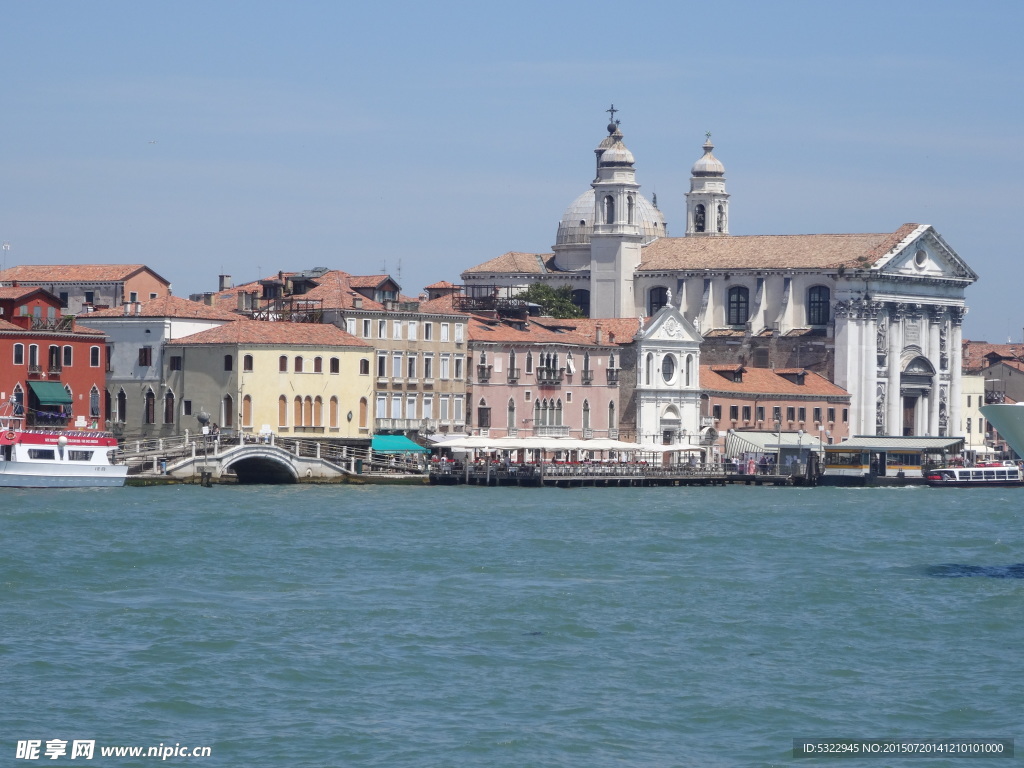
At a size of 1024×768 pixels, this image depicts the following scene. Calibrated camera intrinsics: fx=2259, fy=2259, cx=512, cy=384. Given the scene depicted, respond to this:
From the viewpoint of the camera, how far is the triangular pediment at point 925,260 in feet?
291

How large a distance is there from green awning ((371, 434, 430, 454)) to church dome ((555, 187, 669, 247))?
31367mm

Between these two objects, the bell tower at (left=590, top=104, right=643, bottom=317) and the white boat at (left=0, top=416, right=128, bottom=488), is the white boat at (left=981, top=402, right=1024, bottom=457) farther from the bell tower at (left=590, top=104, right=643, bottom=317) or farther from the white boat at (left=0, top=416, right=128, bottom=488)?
the bell tower at (left=590, top=104, right=643, bottom=317)

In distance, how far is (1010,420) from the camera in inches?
1601

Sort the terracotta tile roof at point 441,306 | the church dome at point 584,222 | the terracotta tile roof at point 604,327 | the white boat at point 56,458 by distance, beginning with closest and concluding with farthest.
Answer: the white boat at point 56,458, the terracotta tile roof at point 441,306, the terracotta tile roof at point 604,327, the church dome at point 584,222

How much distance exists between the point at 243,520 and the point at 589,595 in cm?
1484

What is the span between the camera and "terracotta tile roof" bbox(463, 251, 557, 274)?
96.3 m

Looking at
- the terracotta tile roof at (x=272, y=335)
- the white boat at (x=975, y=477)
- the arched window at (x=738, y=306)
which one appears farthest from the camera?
the arched window at (x=738, y=306)

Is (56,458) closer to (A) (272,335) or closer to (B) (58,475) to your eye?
(B) (58,475)

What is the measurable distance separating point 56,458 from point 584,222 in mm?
45677

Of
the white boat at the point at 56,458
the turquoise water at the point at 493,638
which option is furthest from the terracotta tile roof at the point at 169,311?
the turquoise water at the point at 493,638

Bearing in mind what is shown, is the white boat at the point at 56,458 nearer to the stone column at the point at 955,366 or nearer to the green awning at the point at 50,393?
the green awning at the point at 50,393

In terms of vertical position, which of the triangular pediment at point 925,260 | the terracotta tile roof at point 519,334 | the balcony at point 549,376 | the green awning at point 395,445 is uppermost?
the triangular pediment at point 925,260

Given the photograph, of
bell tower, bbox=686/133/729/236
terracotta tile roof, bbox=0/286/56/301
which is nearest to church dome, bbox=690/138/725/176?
bell tower, bbox=686/133/729/236

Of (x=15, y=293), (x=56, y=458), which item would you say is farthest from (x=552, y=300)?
(x=56, y=458)
